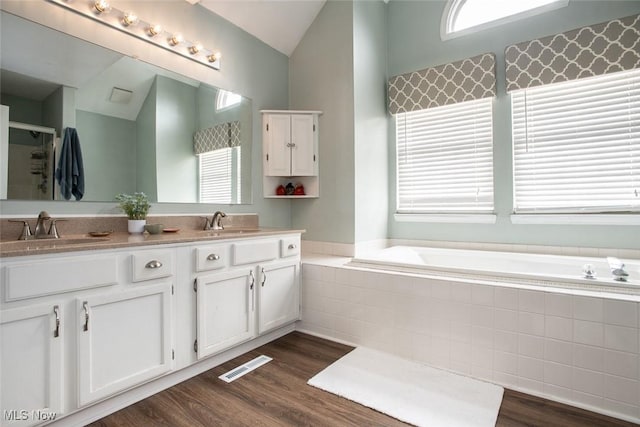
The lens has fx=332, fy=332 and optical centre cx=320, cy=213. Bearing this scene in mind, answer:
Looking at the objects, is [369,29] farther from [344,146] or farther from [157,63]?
[157,63]

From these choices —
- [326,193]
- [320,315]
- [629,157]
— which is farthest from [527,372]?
[326,193]

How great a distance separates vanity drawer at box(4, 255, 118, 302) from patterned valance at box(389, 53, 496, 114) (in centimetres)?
299

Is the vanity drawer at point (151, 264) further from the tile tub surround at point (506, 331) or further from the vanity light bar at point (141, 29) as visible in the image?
the vanity light bar at point (141, 29)

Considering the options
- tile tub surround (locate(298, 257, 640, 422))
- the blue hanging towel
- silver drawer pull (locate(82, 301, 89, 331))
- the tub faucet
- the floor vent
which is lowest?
the floor vent

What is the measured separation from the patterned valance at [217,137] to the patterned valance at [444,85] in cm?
168

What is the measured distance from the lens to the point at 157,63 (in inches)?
94.6

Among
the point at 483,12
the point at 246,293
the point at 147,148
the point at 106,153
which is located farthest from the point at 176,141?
the point at 483,12

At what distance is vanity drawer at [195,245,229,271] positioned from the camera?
6.43ft

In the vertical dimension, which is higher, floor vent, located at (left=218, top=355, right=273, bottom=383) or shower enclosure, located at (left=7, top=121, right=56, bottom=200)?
shower enclosure, located at (left=7, top=121, right=56, bottom=200)

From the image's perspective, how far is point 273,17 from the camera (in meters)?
3.14

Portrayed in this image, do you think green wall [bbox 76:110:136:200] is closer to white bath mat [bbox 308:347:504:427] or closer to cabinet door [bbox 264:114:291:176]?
cabinet door [bbox 264:114:291:176]

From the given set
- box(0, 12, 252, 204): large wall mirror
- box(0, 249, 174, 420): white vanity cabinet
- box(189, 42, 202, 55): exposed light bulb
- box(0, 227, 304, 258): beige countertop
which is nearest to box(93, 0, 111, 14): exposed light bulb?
box(0, 12, 252, 204): large wall mirror

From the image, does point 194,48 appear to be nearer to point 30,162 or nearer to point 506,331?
point 30,162

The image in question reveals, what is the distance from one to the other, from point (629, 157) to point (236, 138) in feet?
10.3
